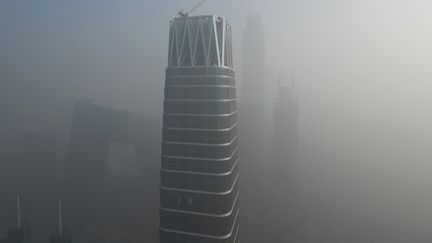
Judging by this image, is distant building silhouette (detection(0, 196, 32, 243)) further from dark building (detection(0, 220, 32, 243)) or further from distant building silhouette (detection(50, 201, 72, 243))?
distant building silhouette (detection(50, 201, 72, 243))

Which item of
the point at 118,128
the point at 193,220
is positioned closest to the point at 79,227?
the point at 118,128

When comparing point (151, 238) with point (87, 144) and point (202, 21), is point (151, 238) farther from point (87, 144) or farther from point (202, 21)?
point (202, 21)

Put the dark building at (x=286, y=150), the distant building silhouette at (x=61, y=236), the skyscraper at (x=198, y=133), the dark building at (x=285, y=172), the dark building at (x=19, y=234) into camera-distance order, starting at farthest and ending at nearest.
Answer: the dark building at (x=286, y=150)
the dark building at (x=285, y=172)
the dark building at (x=19, y=234)
the distant building silhouette at (x=61, y=236)
the skyscraper at (x=198, y=133)

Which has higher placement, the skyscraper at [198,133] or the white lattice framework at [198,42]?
the white lattice framework at [198,42]

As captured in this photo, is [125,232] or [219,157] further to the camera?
[125,232]

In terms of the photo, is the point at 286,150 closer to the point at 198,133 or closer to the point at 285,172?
the point at 285,172

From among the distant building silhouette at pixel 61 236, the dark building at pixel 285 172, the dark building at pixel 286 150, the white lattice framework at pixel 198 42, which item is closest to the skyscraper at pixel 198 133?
the white lattice framework at pixel 198 42

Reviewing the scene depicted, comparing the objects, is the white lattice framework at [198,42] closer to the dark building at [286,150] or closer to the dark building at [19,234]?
the dark building at [19,234]

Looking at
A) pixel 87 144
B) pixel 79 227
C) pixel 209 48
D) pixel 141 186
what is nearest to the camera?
Result: pixel 209 48
